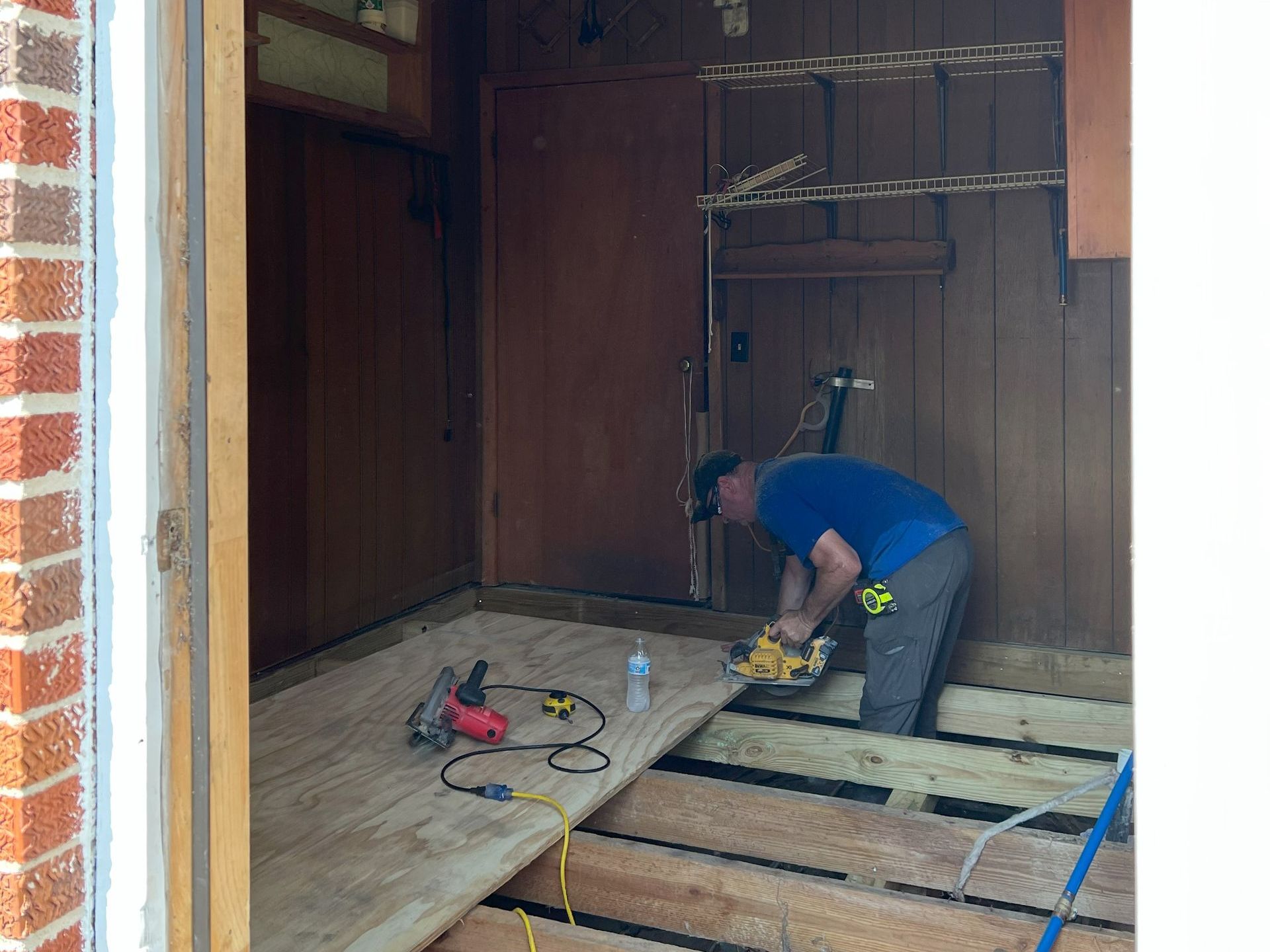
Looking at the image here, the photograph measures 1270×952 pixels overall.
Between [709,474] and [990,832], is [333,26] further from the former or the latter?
[990,832]

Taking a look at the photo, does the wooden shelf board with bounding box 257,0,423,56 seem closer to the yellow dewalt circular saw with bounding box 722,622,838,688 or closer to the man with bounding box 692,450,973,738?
the man with bounding box 692,450,973,738

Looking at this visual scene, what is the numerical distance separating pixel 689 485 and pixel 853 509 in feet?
4.41

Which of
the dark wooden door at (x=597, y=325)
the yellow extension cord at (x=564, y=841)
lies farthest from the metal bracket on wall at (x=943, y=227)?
the yellow extension cord at (x=564, y=841)

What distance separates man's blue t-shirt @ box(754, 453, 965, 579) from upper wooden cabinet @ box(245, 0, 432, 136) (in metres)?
1.88

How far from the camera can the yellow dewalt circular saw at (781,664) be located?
3.55 meters

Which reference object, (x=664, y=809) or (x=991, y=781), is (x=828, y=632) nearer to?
(x=991, y=781)

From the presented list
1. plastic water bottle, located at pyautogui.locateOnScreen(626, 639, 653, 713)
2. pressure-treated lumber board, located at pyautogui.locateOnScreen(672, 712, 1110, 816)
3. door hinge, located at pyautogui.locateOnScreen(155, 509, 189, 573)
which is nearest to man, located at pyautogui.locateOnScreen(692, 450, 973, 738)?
pressure-treated lumber board, located at pyautogui.locateOnScreen(672, 712, 1110, 816)

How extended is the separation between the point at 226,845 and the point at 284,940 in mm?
567

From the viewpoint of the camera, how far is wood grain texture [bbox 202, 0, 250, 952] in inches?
60.1

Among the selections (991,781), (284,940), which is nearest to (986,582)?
(991,781)

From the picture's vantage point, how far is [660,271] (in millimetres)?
4895

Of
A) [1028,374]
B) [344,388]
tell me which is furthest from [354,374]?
[1028,374]

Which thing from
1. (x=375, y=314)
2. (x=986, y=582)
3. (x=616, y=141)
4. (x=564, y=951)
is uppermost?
(x=616, y=141)

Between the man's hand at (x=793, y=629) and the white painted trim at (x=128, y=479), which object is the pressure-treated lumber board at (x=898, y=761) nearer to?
the man's hand at (x=793, y=629)
